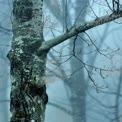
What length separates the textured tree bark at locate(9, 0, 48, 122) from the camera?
1.66 m

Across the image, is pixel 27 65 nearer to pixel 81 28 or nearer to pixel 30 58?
pixel 30 58

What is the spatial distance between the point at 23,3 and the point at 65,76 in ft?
9.97

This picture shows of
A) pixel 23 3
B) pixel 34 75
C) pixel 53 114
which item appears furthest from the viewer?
pixel 53 114

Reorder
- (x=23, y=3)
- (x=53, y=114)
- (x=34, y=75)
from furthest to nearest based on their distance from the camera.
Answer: (x=53, y=114), (x=23, y=3), (x=34, y=75)

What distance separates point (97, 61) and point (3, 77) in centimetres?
132

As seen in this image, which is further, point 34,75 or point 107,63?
point 107,63

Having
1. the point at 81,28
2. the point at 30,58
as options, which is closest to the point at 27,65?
the point at 30,58

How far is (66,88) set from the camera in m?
4.75

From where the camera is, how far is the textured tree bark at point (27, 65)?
1657mm

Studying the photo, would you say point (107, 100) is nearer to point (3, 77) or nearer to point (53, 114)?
point (53, 114)

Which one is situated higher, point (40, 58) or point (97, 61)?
point (97, 61)

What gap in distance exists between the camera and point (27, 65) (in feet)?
5.56

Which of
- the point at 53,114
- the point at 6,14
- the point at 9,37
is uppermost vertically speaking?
the point at 6,14

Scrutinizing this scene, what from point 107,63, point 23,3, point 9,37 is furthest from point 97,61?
point 23,3
